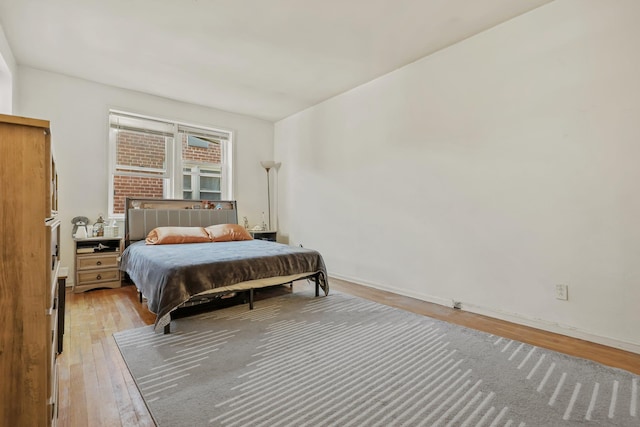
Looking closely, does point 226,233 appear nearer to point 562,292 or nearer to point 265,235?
point 265,235

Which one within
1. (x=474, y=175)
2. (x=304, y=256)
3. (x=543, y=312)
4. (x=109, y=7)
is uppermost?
(x=109, y=7)

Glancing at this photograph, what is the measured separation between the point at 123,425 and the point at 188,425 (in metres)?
0.31

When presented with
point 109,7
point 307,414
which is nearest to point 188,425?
point 307,414

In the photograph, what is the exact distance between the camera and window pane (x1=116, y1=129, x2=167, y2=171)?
4371mm

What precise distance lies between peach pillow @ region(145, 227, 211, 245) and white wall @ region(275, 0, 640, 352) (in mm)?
2098

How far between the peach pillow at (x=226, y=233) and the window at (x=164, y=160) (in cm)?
101

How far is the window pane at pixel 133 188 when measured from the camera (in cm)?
434

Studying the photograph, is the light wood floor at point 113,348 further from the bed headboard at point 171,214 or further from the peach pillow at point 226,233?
the peach pillow at point 226,233

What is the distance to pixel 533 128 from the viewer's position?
2.60 m

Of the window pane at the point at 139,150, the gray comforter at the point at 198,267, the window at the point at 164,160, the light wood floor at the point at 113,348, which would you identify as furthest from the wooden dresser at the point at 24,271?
the window pane at the point at 139,150

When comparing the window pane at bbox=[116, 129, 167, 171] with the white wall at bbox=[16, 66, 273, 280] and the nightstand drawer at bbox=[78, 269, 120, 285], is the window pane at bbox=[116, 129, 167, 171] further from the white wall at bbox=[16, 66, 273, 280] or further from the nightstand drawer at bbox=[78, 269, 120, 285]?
the nightstand drawer at bbox=[78, 269, 120, 285]

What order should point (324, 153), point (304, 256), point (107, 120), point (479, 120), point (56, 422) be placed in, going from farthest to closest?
point (324, 153) < point (107, 120) < point (304, 256) < point (479, 120) < point (56, 422)

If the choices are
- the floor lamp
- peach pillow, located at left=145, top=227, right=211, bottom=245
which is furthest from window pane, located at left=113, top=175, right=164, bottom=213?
the floor lamp

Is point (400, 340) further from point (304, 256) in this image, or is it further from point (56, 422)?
point (56, 422)
